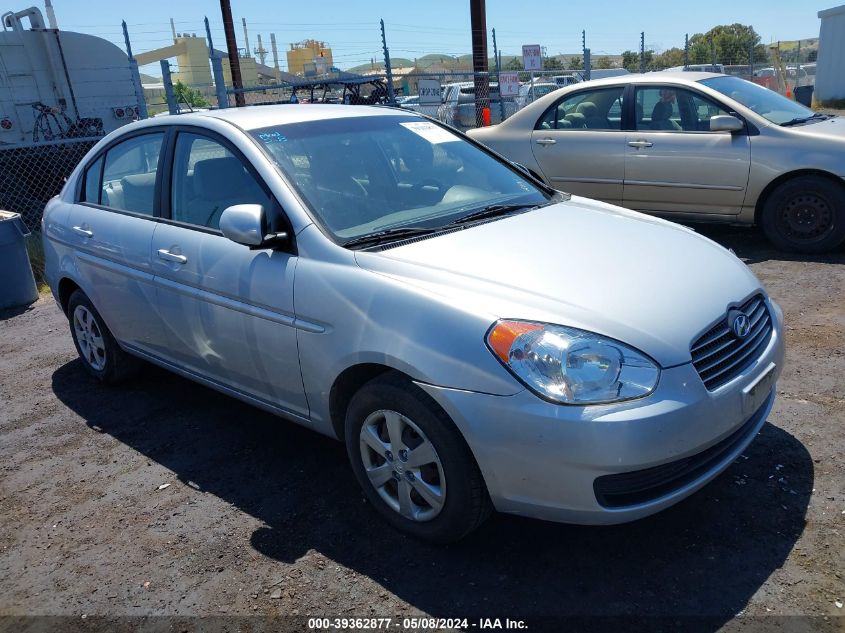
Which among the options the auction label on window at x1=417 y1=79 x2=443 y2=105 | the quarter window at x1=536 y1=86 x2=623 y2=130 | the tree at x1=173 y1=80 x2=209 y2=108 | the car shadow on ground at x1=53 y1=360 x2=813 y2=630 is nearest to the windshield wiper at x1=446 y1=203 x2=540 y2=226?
the car shadow on ground at x1=53 y1=360 x2=813 y2=630

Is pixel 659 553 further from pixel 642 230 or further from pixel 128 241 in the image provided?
pixel 128 241

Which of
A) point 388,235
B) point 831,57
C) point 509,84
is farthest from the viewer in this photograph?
point 831,57

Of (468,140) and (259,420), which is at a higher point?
(468,140)

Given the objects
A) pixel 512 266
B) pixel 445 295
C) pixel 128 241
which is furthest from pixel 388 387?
pixel 128 241

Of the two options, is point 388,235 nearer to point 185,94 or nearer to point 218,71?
point 218,71

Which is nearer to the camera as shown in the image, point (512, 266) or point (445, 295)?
point (445, 295)

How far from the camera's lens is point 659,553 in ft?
9.40

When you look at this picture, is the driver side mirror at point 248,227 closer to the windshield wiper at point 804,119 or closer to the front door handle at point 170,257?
the front door handle at point 170,257

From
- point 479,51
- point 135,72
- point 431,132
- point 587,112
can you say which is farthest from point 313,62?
point 431,132

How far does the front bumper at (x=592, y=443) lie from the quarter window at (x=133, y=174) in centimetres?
243

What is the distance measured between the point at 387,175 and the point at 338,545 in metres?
1.83

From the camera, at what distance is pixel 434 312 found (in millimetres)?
2732

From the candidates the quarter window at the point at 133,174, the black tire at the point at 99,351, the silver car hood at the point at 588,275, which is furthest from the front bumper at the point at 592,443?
the black tire at the point at 99,351

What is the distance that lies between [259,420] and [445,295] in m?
2.01
